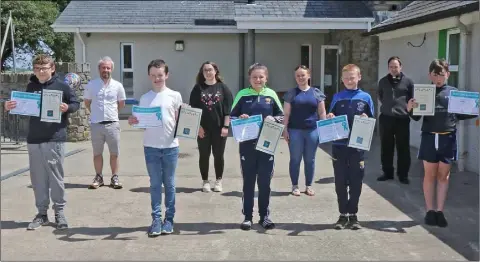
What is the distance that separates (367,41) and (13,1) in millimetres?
19250

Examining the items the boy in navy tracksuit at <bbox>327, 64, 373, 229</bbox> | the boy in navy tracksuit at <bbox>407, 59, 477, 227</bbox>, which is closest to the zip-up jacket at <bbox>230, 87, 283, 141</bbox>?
the boy in navy tracksuit at <bbox>327, 64, 373, 229</bbox>

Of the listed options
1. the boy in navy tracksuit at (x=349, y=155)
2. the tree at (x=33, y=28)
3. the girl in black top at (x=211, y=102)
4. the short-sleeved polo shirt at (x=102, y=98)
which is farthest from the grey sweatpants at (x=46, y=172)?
the tree at (x=33, y=28)

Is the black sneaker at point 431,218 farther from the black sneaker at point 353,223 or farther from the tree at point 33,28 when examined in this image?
the tree at point 33,28

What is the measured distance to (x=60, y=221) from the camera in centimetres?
585

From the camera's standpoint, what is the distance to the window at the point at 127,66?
1848cm

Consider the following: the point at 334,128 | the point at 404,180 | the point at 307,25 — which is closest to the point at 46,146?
the point at 334,128

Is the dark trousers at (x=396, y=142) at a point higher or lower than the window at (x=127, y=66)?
lower

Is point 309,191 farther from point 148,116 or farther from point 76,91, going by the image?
point 76,91

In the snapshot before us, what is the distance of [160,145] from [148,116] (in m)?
0.33

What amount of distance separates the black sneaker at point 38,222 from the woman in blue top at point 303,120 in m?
3.02

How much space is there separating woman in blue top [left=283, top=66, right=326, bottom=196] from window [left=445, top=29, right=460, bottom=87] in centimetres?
372

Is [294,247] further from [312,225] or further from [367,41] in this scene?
[367,41]

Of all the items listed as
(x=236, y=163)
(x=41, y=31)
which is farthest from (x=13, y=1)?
(x=236, y=163)

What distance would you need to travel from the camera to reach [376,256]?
5.00 meters
